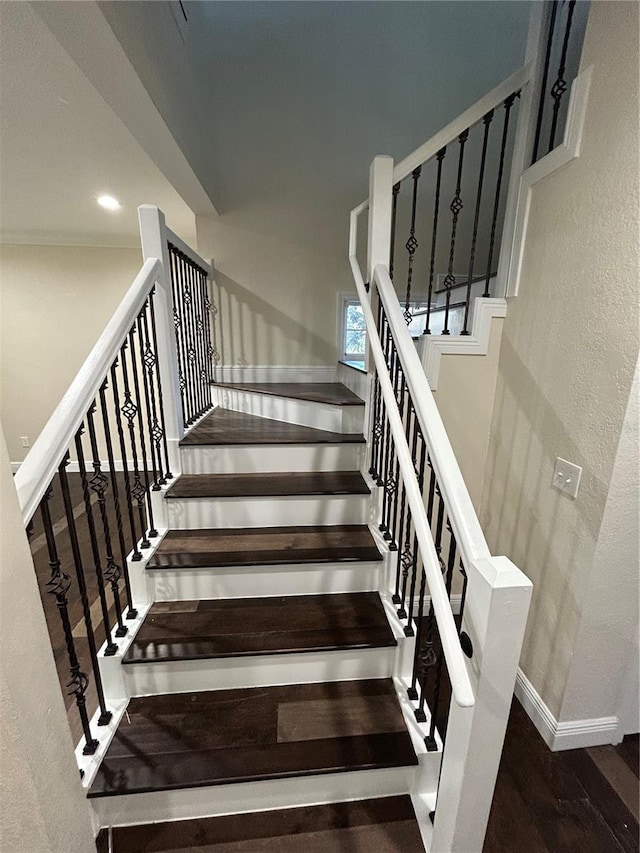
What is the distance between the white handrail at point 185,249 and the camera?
1865mm

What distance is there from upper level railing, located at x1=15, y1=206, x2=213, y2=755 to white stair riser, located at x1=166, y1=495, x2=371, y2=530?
5.0 inches

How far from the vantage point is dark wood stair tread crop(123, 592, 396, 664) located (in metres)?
1.29

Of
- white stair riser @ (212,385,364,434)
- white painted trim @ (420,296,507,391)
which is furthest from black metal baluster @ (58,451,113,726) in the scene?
white painted trim @ (420,296,507,391)

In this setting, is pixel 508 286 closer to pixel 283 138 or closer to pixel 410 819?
pixel 410 819

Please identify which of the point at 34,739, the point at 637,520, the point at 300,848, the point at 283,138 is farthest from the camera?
the point at 283,138

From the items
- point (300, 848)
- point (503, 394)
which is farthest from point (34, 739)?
point (503, 394)

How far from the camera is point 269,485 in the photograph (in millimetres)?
1792

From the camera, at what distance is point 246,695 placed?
51.8 inches

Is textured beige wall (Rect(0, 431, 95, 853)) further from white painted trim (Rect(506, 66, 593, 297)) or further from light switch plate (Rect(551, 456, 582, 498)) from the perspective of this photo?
white painted trim (Rect(506, 66, 593, 297))

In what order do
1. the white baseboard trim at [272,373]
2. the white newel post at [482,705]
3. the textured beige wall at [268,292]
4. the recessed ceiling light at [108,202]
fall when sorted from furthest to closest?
the white baseboard trim at [272,373] < the textured beige wall at [268,292] < the recessed ceiling light at [108,202] < the white newel post at [482,705]

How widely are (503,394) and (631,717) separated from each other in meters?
1.45

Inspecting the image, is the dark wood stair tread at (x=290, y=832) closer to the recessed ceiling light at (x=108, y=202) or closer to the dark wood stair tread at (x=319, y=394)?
the dark wood stair tread at (x=319, y=394)

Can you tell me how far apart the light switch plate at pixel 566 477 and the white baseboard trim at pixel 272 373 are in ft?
7.36

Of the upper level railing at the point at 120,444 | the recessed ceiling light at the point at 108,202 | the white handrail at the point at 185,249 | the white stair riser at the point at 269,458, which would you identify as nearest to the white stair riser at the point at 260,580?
the upper level railing at the point at 120,444
